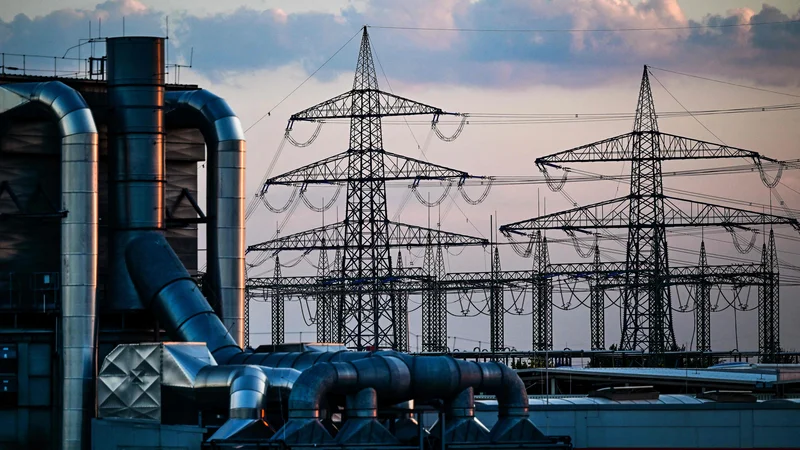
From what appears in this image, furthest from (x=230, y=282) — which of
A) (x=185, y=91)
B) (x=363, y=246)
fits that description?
(x=363, y=246)

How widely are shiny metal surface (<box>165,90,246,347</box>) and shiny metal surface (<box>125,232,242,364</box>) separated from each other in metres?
2.40

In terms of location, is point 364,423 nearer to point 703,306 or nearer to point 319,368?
point 319,368

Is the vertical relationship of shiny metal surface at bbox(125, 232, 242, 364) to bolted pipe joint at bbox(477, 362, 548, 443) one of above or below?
above

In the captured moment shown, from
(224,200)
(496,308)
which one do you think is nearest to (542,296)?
(496,308)

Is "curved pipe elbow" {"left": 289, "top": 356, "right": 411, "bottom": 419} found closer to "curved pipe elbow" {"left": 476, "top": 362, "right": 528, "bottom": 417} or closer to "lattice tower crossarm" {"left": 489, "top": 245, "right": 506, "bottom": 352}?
"curved pipe elbow" {"left": 476, "top": 362, "right": 528, "bottom": 417}

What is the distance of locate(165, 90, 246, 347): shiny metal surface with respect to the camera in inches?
2677

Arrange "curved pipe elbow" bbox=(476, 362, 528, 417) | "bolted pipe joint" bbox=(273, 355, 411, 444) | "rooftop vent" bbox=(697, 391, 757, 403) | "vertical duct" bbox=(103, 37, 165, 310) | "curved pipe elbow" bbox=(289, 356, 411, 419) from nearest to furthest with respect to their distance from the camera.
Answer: "bolted pipe joint" bbox=(273, 355, 411, 444), "curved pipe elbow" bbox=(289, 356, 411, 419), "curved pipe elbow" bbox=(476, 362, 528, 417), "rooftop vent" bbox=(697, 391, 757, 403), "vertical duct" bbox=(103, 37, 165, 310)

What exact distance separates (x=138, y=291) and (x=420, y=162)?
44215mm

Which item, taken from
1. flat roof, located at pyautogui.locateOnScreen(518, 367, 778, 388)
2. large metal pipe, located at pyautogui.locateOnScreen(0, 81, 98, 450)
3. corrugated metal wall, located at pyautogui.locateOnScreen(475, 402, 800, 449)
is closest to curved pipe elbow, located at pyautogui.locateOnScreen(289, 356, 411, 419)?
corrugated metal wall, located at pyautogui.locateOnScreen(475, 402, 800, 449)

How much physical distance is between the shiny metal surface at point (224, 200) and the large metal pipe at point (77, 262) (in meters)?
5.65

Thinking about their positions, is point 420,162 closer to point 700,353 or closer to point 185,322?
point 700,353

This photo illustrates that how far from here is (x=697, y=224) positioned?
12388 centimetres

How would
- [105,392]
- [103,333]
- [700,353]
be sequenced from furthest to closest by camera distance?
[700,353]
[103,333]
[105,392]

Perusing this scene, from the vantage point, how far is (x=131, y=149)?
6669cm
